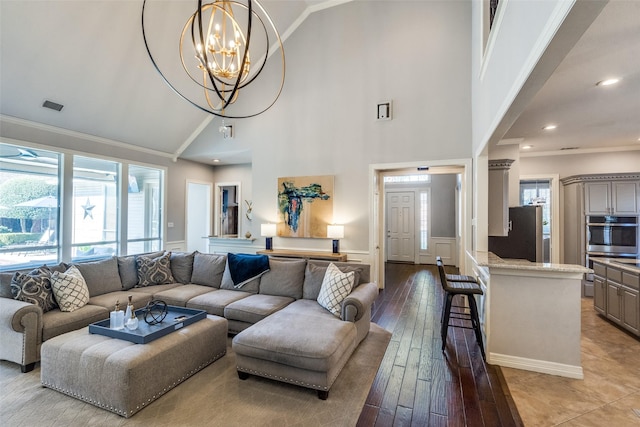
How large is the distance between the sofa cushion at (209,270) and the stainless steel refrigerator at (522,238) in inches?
149

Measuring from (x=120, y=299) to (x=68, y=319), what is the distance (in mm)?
596

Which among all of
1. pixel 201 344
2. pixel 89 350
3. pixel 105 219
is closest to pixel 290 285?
pixel 201 344

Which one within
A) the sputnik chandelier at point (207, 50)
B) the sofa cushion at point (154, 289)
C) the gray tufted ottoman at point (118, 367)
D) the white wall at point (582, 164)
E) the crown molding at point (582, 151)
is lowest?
the gray tufted ottoman at point (118, 367)

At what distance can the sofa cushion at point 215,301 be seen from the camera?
3443mm

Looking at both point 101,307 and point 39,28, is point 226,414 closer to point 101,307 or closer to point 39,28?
point 101,307

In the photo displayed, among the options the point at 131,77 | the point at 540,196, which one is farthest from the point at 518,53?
the point at 540,196

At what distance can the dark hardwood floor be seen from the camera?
6.75 feet

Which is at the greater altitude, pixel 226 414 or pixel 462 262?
pixel 462 262

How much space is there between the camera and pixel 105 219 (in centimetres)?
544

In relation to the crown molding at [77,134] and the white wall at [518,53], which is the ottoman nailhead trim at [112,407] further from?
the crown molding at [77,134]

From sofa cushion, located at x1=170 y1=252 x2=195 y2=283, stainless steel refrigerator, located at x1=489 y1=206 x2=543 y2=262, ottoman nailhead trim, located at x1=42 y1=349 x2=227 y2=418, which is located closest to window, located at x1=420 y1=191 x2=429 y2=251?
stainless steel refrigerator, located at x1=489 y1=206 x2=543 y2=262

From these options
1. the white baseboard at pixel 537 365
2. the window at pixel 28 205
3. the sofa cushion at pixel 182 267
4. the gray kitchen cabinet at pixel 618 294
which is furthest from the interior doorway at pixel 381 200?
the window at pixel 28 205

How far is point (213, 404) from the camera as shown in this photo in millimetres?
2180

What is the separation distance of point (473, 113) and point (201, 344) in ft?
15.1
